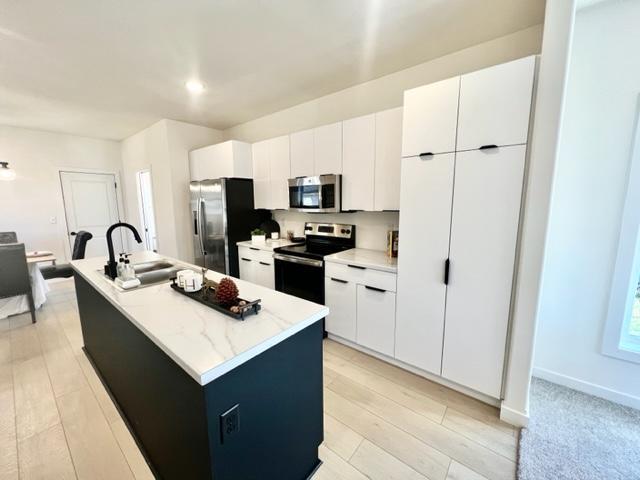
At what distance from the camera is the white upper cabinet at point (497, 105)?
1.54m

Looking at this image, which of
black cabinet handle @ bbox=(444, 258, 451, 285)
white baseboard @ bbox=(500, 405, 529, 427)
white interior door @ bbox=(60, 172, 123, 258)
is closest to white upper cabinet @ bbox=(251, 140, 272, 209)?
black cabinet handle @ bbox=(444, 258, 451, 285)

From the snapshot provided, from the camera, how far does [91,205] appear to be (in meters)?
5.17

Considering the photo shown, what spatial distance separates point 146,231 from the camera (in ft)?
17.3

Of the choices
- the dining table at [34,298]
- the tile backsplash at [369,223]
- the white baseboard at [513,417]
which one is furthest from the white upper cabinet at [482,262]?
the dining table at [34,298]

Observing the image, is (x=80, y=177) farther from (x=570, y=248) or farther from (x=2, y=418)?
(x=570, y=248)

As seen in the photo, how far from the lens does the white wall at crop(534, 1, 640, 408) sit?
1.73 metres

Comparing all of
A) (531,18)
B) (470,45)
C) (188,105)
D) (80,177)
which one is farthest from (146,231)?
(531,18)

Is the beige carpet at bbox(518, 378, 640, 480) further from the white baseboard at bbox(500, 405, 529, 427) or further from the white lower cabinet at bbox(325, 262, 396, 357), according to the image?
the white lower cabinet at bbox(325, 262, 396, 357)

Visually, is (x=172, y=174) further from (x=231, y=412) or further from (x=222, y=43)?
(x=231, y=412)

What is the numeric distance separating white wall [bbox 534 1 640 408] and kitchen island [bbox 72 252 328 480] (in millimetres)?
1956

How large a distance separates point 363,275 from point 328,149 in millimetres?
1379

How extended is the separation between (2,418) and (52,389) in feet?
0.95

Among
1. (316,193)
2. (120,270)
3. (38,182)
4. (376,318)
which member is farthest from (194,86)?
(38,182)

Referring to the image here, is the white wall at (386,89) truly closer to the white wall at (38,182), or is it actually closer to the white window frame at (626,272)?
the white window frame at (626,272)
